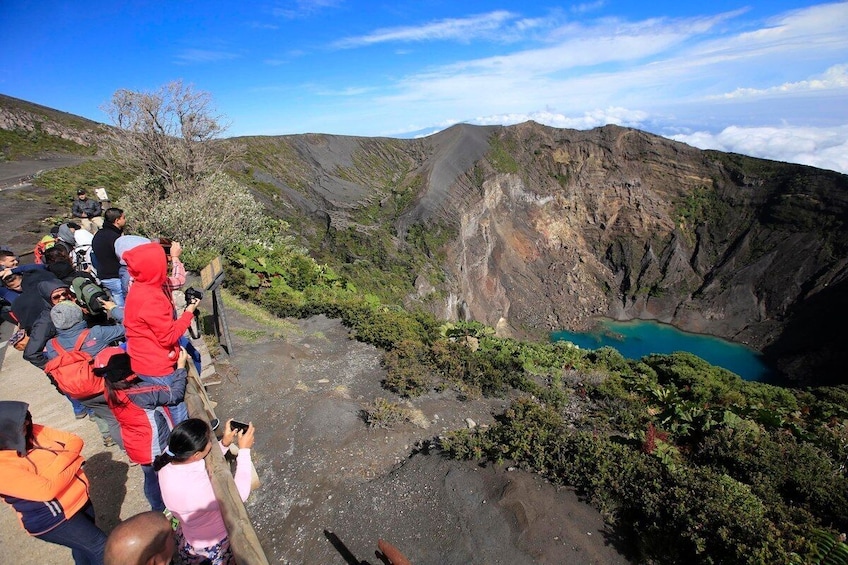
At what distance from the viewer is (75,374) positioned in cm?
408

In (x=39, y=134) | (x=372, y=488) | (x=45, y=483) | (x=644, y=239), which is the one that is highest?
(x=39, y=134)

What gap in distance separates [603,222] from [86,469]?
68.0 meters

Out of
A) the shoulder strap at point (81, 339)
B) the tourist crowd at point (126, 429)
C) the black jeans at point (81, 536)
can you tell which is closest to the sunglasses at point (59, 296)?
the tourist crowd at point (126, 429)

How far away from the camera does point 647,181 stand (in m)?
63.5

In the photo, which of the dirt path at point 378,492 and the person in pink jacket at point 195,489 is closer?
the person in pink jacket at point 195,489

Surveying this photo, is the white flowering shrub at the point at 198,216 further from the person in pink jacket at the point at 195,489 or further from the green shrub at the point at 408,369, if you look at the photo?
the person in pink jacket at the point at 195,489

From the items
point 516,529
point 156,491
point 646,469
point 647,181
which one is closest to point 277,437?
point 156,491

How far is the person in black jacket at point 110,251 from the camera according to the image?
20.9 ft

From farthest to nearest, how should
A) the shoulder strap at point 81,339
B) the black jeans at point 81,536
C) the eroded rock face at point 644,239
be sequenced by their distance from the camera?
the eroded rock face at point 644,239 < the shoulder strap at point 81,339 < the black jeans at point 81,536

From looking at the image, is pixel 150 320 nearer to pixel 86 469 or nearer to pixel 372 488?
pixel 86 469

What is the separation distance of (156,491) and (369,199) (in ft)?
152

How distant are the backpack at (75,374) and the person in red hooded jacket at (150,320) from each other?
0.62 metres

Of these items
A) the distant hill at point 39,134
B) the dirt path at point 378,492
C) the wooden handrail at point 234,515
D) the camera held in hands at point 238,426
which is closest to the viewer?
the wooden handrail at point 234,515

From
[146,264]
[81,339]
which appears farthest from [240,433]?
[81,339]
